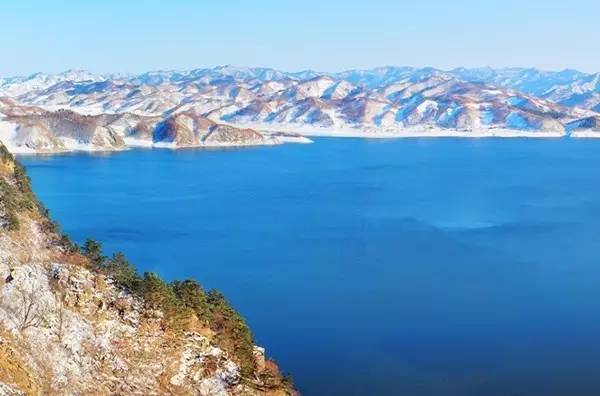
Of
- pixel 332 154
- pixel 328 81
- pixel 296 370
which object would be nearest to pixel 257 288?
pixel 296 370

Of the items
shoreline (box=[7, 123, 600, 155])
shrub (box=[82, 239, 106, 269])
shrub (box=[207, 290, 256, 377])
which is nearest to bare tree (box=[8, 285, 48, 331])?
shrub (box=[82, 239, 106, 269])

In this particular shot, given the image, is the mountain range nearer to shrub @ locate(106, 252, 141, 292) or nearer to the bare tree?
shrub @ locate(106, 252, 141, 292)

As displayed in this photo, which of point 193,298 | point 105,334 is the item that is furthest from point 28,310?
point 193,298

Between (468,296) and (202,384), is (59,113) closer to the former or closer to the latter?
(468,296)

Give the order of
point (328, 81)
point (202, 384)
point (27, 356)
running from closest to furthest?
point (27, 356) → point (202, 384) → point (328, 81)

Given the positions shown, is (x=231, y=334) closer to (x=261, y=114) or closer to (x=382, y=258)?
(x=382, y=258)

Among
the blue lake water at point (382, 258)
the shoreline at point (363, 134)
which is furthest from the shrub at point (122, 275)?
the shoreline at point (363, 134)
